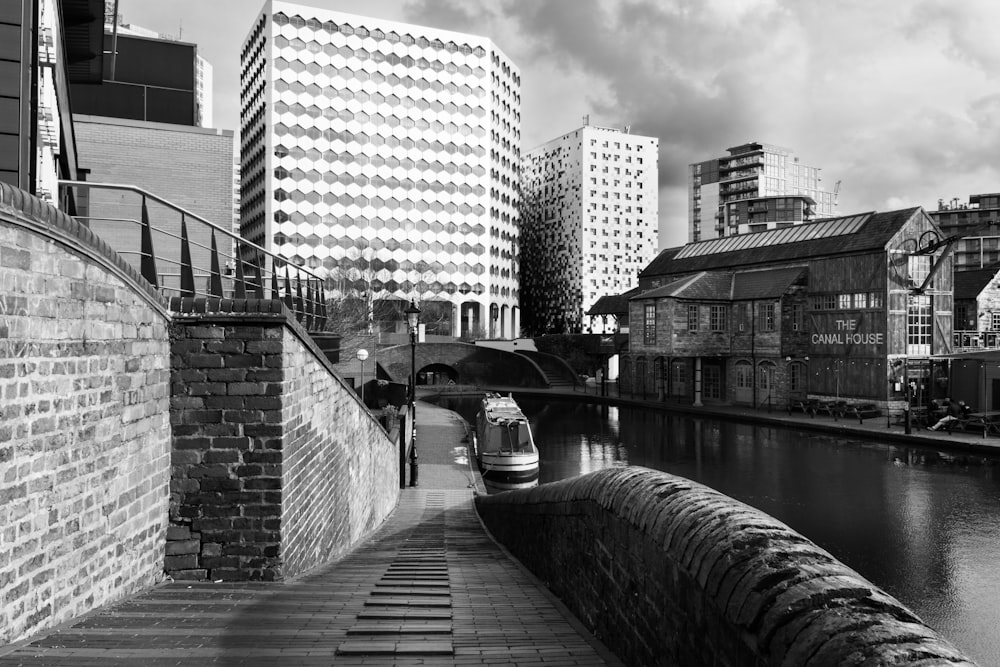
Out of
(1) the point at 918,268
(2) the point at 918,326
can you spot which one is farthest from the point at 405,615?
(1) the point at 918,268

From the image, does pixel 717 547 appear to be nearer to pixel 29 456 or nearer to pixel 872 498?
pixel 29 456

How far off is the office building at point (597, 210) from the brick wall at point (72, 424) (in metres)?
111

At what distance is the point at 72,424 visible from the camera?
4.22 metres

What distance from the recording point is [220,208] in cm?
2108

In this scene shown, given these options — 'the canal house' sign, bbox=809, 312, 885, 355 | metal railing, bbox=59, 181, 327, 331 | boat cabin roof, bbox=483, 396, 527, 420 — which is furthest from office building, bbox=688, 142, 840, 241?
metal railing, bbox=59, 181, 327, 331

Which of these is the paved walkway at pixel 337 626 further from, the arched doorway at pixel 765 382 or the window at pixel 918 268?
the arched doorway at pixel 765 382

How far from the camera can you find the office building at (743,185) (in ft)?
391

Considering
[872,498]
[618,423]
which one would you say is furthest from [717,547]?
[618,423]

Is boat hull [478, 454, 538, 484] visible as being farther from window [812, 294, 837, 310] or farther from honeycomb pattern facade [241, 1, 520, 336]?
honeycomb pattern facade [241, 1, 520, 336]

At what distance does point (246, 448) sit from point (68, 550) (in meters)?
1.62

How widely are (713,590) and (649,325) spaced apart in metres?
40.5

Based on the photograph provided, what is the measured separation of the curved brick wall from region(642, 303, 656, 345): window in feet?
123

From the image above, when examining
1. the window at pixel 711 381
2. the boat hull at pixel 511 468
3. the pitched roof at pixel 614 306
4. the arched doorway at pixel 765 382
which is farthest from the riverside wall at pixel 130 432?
the pitched roof at pixel 614 306

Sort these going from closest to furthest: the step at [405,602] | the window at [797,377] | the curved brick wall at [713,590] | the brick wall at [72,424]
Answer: the curved brick wall at [713,590]
the brick wall at [72,424]
the step at [405,602]
the window at [797,377]
